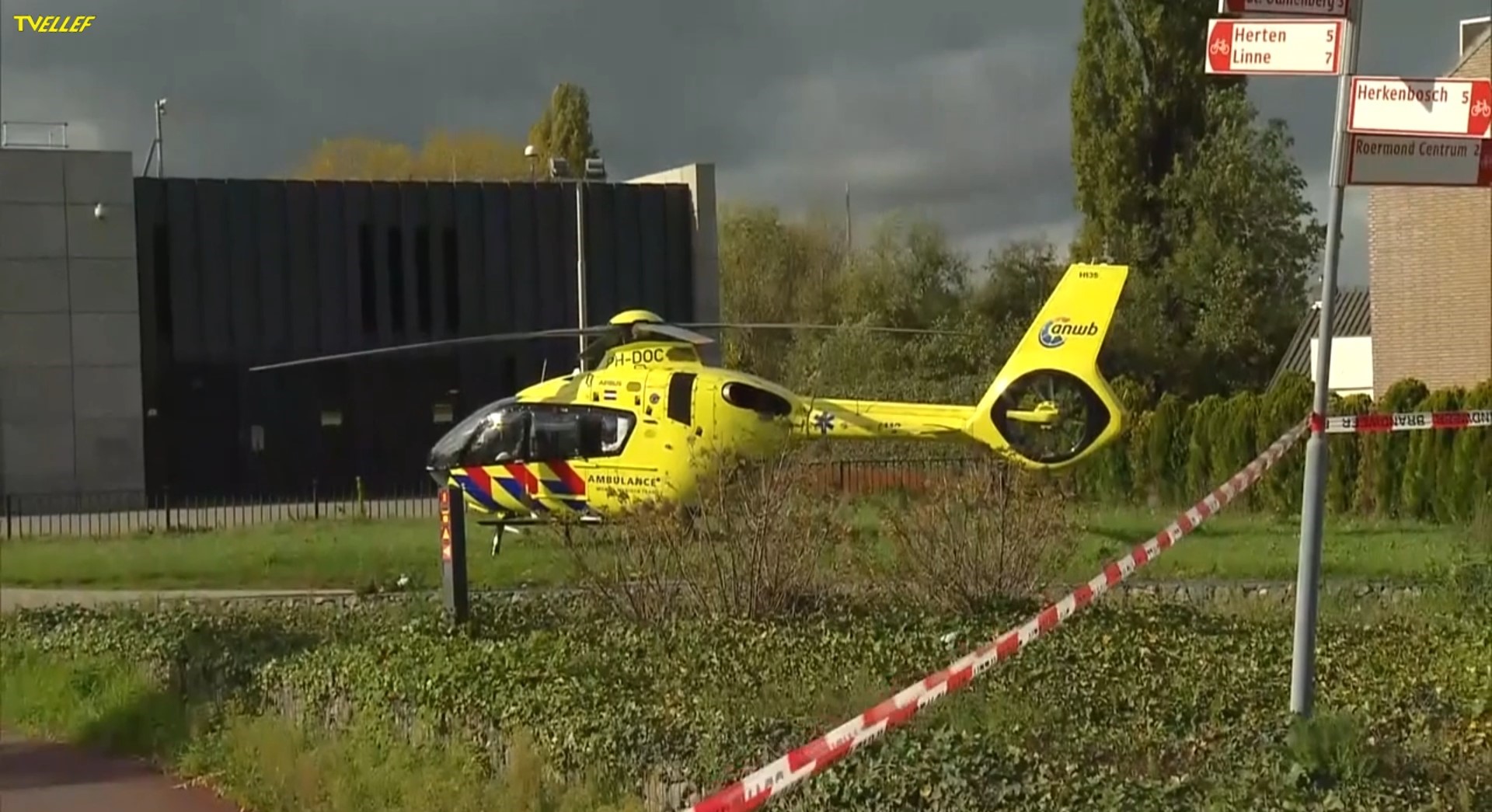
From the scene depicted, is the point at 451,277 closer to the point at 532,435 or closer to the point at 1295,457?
the point at 1295,457

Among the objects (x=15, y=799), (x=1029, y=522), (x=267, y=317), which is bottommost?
(x=15, y=799)

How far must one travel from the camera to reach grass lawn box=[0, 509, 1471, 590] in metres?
17.5

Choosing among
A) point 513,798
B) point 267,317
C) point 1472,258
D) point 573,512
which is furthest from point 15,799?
point 267,317

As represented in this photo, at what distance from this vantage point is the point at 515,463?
67.6 feet

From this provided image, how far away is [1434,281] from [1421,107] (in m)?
29.3

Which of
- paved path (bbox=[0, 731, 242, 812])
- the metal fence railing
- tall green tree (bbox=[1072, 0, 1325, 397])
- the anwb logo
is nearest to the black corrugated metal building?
the metal fence railing

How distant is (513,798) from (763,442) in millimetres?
11305

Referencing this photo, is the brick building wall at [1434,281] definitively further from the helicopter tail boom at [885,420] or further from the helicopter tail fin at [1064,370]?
the helicopter tail boom at [885,420]

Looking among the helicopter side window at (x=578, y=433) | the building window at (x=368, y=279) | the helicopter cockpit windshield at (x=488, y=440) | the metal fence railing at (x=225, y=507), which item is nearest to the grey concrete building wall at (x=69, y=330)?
the metal fence railing at (x=225, y=507)

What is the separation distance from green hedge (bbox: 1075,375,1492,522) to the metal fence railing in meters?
9.26

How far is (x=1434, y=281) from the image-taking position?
34.5m

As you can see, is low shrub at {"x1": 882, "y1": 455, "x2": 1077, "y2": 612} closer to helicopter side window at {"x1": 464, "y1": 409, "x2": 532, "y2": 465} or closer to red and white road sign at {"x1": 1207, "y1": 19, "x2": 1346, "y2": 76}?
red and white road sign at {"x1": 1207, "y1": 19, "x2": 1346, "y2": 76}

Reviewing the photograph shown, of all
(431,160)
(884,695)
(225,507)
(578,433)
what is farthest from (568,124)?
(884,695)

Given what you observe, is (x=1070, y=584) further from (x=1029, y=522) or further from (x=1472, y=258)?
(x=1472, y=258)
